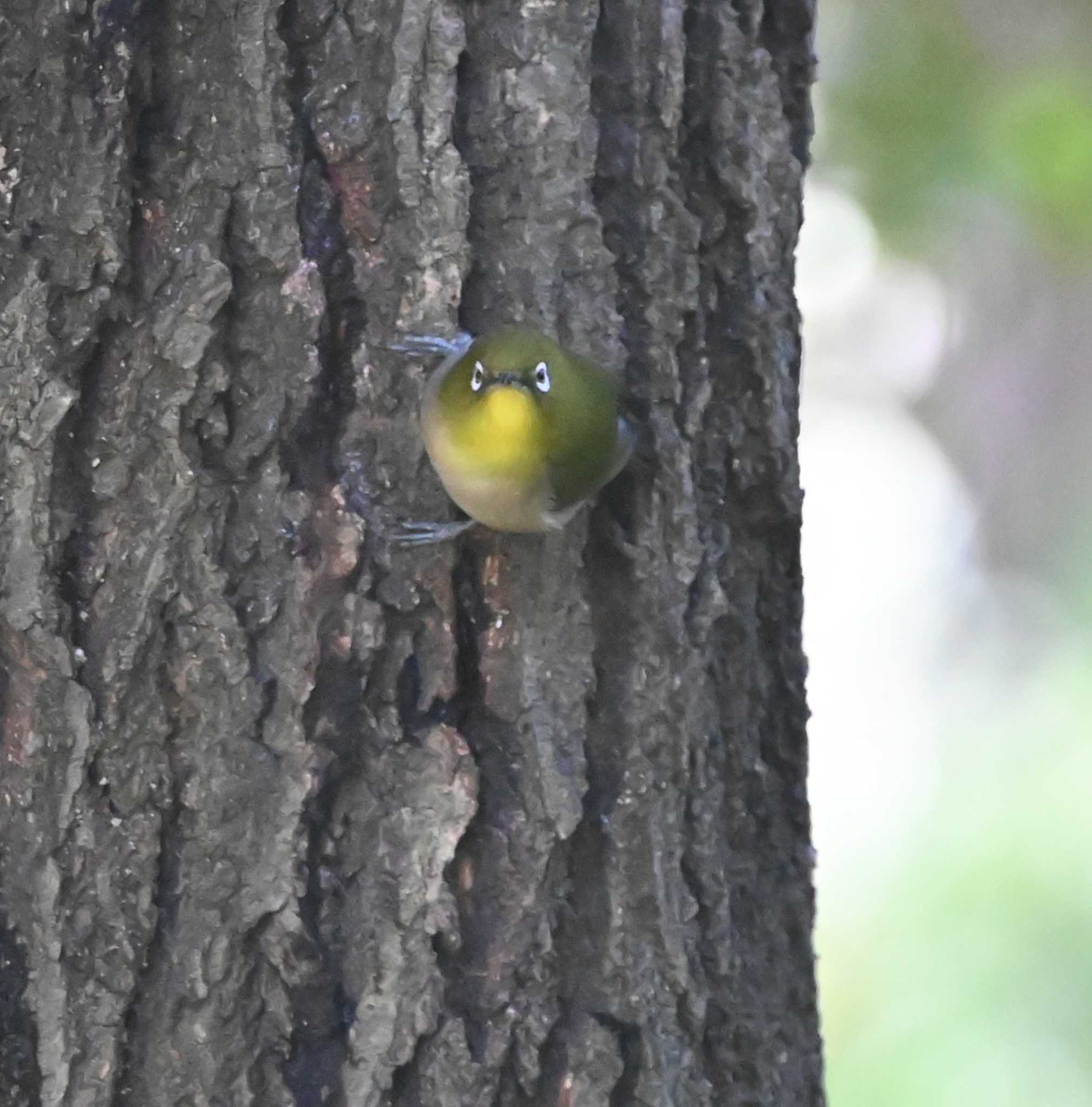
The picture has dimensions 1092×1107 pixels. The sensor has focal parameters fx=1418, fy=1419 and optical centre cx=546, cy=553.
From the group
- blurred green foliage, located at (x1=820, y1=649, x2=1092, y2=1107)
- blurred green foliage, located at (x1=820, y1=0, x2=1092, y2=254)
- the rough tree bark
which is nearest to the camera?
the rough tree bark

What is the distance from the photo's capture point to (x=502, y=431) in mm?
1449

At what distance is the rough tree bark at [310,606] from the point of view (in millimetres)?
1364

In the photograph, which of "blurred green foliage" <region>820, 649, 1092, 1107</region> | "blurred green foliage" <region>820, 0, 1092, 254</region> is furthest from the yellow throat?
"blurred green foliage" <region>820, 649, 1092, 1107</region>

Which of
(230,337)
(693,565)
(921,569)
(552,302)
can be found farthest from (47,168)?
(921,569)

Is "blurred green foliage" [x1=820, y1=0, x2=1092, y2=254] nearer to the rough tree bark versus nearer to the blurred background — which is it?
the blurred background

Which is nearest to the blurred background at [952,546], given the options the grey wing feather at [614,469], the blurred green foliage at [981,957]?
the blurred green foliage at [981,957]

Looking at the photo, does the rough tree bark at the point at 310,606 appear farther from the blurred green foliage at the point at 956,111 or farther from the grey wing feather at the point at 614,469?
the blurred green foliage at the point at 956,111

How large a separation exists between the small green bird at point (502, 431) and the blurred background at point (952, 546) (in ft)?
8.88

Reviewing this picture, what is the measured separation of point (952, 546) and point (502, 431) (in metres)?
4.23

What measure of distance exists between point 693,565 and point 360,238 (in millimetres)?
474

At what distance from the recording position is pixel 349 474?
4.61 ft

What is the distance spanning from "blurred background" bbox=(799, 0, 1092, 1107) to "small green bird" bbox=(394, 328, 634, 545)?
271 centimetres

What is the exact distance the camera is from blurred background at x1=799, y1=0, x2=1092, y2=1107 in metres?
3.97

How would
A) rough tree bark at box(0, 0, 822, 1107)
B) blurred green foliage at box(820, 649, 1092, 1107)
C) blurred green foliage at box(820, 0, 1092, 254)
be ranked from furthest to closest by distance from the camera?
blurred green foliage at box(820, 649, 1092, 1107) → blurred green foliage at box(820, 0, 1092, 254) → rough tree bark at box(0, 0, 822, 1107)
